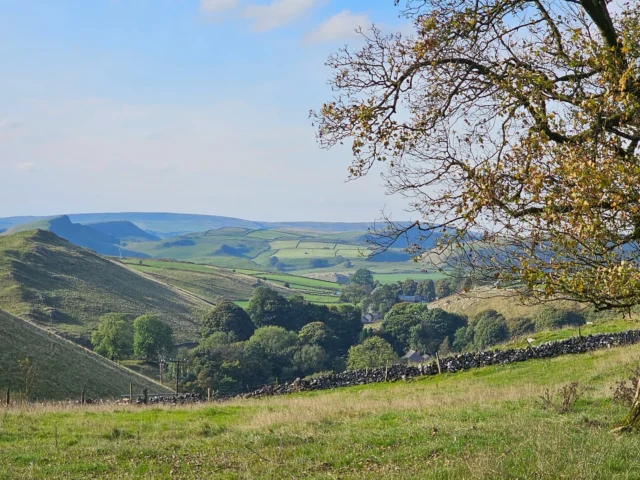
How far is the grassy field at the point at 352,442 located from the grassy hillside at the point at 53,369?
1955 cm

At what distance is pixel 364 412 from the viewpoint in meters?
19.8

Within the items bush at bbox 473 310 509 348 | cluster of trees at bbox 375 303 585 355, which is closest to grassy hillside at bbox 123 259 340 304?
cluster of trees at bbox 375 303 585 355

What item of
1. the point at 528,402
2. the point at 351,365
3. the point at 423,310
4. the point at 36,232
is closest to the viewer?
the point at 528,402

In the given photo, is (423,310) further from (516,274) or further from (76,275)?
(516,274)

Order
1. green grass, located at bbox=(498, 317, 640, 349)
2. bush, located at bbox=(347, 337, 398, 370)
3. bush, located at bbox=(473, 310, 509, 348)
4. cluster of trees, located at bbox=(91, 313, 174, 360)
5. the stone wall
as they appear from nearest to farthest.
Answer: the stone wall < green grass, located at bbox=(498, 317, 640, 349) < bush, located at bbox=(347, 337, 398, 370) < cluster of trees, located at bbox=(91, 313, 174, 360) < bush, located at bbox=(473, 310, 509, 348)

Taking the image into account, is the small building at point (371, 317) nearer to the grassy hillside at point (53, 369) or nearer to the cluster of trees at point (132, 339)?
the cluster of trees at point (132, 339)

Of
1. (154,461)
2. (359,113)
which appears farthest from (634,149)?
(154,461)

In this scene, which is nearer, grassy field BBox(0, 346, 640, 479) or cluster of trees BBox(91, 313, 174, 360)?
grassy field BBox(0, 346, 640, 479)

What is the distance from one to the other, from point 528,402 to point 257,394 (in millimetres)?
20738

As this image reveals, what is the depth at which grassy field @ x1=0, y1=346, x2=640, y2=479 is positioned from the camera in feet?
32.5

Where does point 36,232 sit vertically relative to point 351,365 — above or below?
above

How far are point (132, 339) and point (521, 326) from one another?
2025 inches

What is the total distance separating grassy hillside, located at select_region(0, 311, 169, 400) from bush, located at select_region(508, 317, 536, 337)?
52686 millimetres

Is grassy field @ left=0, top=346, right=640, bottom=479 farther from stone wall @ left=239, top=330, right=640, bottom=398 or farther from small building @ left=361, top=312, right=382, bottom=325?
small building @ left=361, top=312, right=382, bottom=325
